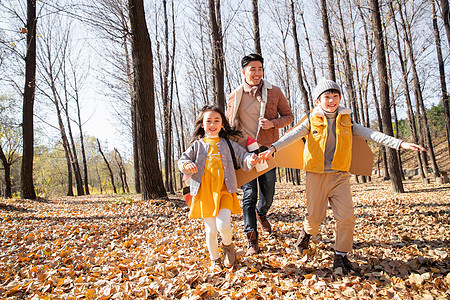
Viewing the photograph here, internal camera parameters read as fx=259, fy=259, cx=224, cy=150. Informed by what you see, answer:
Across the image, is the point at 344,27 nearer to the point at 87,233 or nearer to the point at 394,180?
the point at 394,180

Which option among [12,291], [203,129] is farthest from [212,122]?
[12,291]

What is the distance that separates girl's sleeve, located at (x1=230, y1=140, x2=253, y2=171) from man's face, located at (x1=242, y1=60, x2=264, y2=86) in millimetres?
920

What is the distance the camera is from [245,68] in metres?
3.46

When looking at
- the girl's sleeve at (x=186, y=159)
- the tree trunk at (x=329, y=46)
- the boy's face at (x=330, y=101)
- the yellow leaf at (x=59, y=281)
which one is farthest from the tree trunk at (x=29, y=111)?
the tree trunk at (x=329, y=46)

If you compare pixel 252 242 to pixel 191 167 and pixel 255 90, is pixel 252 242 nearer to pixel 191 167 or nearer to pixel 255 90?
pixel 191 167

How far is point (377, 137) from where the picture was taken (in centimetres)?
271

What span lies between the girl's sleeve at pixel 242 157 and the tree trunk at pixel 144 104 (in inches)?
182

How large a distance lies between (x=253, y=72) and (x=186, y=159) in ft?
4.77

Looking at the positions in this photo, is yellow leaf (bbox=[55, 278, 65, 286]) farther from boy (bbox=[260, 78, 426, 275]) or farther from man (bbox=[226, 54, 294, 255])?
boy (bbox=[260, 78, 426, 275])

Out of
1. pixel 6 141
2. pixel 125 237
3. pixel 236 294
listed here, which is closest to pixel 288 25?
pixel 125 237

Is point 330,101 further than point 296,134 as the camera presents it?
No

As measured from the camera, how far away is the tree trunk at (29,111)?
33.6 ft

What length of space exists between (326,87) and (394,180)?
25.3ft

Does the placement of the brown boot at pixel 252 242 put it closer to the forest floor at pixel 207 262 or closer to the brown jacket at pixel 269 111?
the forest floor at pixel 207 262
